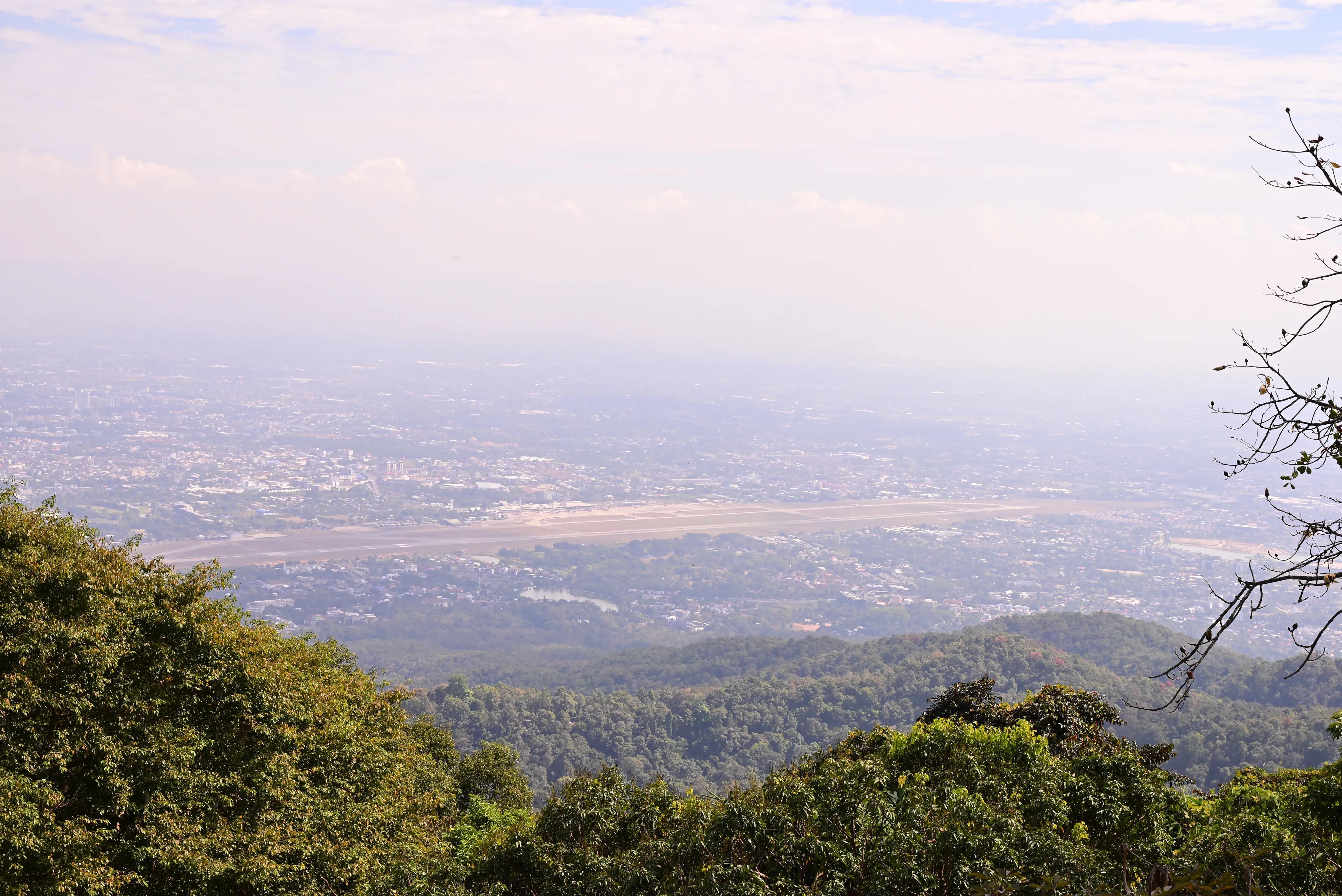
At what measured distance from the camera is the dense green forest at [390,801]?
8383 millimetres

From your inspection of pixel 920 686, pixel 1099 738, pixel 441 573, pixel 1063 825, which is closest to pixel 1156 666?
pixel 920 686

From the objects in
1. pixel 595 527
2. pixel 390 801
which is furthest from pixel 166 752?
pixel 595 527

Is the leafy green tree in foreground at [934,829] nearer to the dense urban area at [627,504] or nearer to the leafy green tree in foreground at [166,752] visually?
the leafy green tree in foreground at [166,752]

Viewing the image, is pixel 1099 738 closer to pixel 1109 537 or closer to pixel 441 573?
pixel 441 573

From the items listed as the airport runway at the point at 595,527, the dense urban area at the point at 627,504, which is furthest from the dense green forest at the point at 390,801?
the airport runway at the point at 595,527

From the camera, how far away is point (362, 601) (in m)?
88.2

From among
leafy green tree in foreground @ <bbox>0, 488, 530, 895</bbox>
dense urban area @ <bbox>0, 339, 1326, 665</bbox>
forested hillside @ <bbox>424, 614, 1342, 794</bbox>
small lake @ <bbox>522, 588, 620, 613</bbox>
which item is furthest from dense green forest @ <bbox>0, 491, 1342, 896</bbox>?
small lake @ <bbox>522, 588, 620, 613</bbox>

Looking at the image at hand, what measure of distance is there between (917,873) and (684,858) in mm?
2463

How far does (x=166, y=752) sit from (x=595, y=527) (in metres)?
116

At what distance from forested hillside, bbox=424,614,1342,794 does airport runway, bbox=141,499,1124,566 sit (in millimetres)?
46770

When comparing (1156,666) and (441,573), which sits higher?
(1156,666)

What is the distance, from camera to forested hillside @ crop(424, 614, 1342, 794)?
133 ft

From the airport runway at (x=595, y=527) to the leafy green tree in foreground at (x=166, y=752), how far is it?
83.6m

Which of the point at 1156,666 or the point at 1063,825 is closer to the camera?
the point at 1063,825
